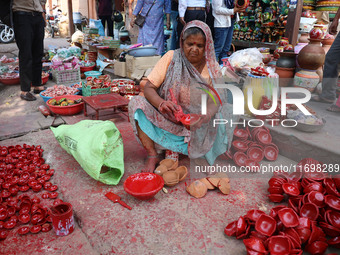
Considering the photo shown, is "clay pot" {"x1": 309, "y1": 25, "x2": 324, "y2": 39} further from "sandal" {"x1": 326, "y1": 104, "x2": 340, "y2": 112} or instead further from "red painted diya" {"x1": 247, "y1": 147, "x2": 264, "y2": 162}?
"red painted diya" {"x1": 247, "y1": 147, "x2": 264, "y2": 162}

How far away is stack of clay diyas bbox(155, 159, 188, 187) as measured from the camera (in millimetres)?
1967

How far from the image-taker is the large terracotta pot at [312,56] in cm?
335

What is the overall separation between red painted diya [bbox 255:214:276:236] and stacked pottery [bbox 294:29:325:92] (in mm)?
2655

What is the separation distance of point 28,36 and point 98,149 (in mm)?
2738

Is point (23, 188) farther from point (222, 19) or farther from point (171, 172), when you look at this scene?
point (222, 19)

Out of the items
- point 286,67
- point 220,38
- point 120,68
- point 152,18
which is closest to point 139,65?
point 120,68

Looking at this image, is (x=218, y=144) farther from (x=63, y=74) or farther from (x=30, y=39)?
(x=63, y=74)

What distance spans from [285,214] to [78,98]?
115 inches

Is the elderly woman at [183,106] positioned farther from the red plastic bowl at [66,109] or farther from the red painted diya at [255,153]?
the red plastic bowl at [66,109]

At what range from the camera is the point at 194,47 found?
203cm

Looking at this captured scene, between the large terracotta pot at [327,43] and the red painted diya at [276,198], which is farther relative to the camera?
the large terracotta pot at [327,43]

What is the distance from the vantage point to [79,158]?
6.55ft

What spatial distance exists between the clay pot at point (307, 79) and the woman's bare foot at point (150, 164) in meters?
2.47

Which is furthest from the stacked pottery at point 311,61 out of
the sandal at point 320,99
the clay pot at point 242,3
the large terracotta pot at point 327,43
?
the clay pot at point 242,3
